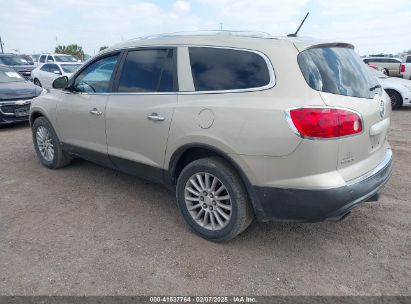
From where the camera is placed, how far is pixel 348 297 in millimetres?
2504

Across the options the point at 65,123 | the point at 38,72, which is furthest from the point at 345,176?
the point at 38,72

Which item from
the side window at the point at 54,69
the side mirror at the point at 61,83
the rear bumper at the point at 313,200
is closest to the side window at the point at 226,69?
the rear bumper at the point at 313,200

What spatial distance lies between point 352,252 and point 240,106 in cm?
161

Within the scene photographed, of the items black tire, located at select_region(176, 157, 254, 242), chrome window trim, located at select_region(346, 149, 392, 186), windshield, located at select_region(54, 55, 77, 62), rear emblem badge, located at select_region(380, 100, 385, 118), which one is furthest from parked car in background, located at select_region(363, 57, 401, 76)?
black tire, located at select_region(176, 157, 254, 242)

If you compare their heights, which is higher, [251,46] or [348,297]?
[251,46]

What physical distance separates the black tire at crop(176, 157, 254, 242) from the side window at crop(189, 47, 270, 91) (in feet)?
2.14

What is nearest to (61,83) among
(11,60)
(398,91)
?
(398,91)

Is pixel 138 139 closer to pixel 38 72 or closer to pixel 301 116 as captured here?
pixel 301 116

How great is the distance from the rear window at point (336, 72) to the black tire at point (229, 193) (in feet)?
3.17

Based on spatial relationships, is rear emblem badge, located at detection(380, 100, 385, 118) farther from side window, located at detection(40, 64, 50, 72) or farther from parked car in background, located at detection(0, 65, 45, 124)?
side window, located at detection(40, 64, 50, 72)

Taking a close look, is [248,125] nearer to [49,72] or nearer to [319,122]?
[319,122]

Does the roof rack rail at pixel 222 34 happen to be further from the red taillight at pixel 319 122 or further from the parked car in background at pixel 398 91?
the parked car in background at pixel 398 91

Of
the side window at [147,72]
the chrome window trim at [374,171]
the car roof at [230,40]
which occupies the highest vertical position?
the car roof at [230,40]

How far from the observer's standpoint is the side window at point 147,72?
3387 mm
